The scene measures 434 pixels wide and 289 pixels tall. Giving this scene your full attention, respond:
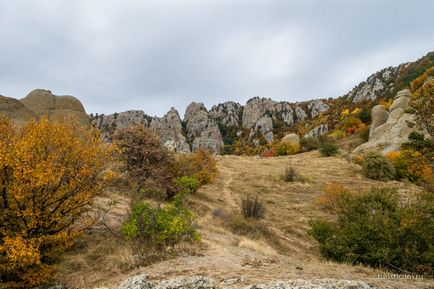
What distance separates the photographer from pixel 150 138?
867 inches

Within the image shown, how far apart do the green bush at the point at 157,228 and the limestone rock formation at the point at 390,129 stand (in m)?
37.7

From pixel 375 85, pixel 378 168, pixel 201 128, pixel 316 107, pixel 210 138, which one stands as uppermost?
pixel 375 85

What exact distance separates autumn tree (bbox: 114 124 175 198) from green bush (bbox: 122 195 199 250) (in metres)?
8.36

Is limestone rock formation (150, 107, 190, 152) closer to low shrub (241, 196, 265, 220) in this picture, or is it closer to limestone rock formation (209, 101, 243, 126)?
limestone rock formation (209, 101, 243, 126)

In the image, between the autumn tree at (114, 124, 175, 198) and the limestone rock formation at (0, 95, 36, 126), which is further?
the limestone rock formation at (0, 95, 36, 126)

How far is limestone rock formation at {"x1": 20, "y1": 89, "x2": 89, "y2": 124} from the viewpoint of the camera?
29.3 metres

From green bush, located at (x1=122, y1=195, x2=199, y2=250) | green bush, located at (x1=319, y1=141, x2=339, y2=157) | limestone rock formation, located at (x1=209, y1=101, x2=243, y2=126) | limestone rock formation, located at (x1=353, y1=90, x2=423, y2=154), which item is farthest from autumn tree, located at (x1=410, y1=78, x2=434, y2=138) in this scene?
limestone rock formation, located at (x1=209, y1=101, x2=243, y2=126)

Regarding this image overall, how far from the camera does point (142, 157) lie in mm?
21781

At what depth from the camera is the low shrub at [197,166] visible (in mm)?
25828

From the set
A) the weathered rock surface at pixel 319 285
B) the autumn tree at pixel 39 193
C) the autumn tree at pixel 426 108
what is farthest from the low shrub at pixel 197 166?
the weathered rock surface at pixel 319 285

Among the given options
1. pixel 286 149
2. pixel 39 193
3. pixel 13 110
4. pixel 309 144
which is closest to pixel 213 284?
pixel 39 193

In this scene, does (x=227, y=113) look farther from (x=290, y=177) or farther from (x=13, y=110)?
(x=13, y=110)

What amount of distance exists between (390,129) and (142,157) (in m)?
46.1

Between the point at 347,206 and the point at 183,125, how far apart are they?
99.7 meters
